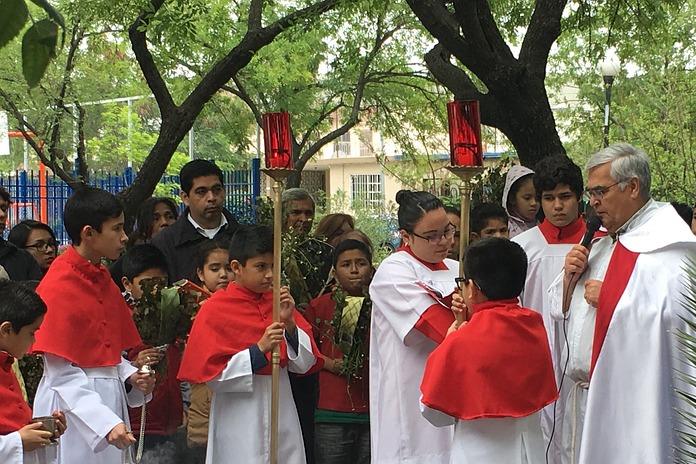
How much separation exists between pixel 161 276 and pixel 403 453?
68.5 inches

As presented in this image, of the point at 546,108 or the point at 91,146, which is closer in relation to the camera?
the point at 546,108

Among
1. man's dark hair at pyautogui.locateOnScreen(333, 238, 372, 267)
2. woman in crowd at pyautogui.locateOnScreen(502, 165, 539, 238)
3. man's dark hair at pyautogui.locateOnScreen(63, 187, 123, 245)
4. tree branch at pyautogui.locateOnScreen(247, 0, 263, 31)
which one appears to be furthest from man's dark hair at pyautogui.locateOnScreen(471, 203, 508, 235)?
tree branch at pyautogui.locateOnScreen(247, 0, 263, 31)

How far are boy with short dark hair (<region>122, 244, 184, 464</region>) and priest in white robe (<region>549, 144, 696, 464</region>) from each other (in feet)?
8.12

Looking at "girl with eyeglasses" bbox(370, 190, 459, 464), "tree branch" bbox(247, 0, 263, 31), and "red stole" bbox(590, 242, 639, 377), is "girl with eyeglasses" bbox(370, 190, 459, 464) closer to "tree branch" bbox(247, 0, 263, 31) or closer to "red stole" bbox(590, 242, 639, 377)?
"red stole" bbox(590, 242, 639, 377)

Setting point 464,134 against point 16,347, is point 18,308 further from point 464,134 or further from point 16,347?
point 464,134

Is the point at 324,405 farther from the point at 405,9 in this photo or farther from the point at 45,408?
the point at 405,9

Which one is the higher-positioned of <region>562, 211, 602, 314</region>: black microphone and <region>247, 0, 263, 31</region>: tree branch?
<region>247, 0, 263, 31</region>: tree branch

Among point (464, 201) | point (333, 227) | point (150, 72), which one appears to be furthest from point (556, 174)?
point (150, 72)

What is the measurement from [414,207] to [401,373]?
90cm

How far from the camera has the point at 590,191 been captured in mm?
4871

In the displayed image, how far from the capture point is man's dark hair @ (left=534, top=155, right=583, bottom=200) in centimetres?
608

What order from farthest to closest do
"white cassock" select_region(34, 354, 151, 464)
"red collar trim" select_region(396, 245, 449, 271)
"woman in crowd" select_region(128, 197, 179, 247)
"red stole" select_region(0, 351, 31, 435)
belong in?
"woman in crowd" select_region(128, 197, 179, 247) < "red collar trim" select_region(396, 245, 449, 271) < "white cassock" select_region(34, 354, 151, 464) < "red stole" select_region(0, 351, 31, 435)

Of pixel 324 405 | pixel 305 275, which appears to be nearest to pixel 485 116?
pixel 305 275

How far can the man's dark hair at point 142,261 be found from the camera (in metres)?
6.14
